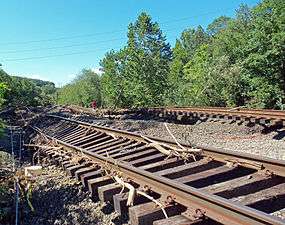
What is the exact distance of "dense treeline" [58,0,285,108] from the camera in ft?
76.0

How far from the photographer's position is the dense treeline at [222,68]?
2316 cm

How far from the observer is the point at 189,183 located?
16.9ft

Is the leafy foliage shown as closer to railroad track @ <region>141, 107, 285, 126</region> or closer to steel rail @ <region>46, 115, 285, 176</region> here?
railroad track @ <region>141, 107, 285, 126</region>

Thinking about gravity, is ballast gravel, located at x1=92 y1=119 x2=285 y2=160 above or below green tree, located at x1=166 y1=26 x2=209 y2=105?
below

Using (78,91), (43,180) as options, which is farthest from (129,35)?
(78,91)

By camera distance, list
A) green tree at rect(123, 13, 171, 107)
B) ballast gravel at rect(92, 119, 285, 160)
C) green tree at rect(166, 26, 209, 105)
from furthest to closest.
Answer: green tree at rect(166, 26, 209, 105), green tree at rect(123, 13, 171, 107), ballast gravel at rect(92, 119, 285, 160)

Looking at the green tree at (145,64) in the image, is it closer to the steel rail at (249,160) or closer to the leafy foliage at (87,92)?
the steel rail at (249,160)

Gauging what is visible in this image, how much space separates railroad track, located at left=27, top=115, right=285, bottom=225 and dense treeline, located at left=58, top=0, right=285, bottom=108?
1654 centimetres

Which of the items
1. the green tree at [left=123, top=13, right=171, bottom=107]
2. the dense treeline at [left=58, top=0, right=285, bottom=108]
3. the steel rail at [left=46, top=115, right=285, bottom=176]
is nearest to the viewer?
the steel rail at [left=46, top=115, right=285, bottom=176]

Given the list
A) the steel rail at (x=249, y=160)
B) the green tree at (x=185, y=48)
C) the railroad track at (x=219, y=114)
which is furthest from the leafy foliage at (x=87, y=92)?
the steel rail at (x=249, y=160)

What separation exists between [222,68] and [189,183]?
92.0 feet

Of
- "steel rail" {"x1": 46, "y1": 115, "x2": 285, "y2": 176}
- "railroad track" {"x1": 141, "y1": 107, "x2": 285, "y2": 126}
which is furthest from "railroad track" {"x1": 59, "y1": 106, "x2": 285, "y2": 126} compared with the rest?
"steel rail" {"x1": 46, "y1": 115, "x2": 285, "y2": 176}

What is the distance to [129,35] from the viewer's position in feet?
156

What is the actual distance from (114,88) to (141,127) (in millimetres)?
40877
